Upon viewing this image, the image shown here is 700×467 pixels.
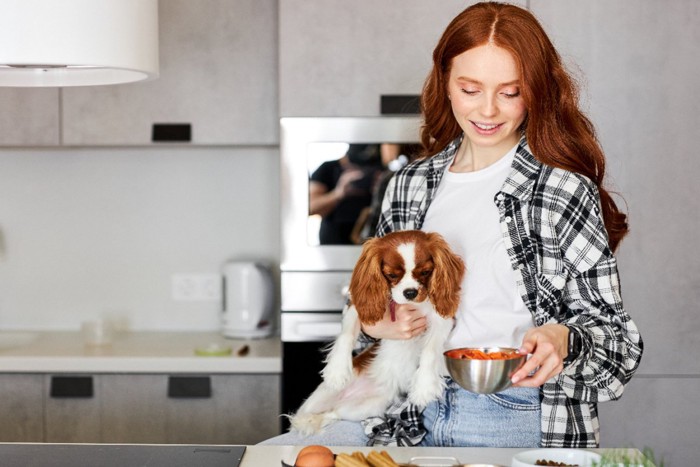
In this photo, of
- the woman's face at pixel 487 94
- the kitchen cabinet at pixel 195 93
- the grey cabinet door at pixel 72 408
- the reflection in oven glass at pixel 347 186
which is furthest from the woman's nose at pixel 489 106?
the grey cabinet door at pixel 72 408

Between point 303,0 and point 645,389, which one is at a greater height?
point 303,0

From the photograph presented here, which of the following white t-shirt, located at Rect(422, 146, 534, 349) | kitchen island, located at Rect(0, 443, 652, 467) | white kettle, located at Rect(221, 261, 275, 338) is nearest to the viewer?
kitchen island, located at Rect(0, 443, 652, 467)

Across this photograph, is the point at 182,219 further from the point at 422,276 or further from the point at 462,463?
the point at 462,463

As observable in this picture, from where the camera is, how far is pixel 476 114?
1.63 metres

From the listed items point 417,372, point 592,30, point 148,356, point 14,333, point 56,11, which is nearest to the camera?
point 56,11

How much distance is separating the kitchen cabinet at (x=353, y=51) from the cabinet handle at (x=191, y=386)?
2.84 feet

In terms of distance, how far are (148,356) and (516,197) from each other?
59.3 inches

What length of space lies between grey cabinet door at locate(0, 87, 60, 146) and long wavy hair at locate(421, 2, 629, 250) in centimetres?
160

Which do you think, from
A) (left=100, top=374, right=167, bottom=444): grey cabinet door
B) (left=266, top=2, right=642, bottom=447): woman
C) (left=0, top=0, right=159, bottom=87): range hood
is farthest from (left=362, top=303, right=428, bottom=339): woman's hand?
(left=100, top=374, right=167, bottom=444): grey cabinet door

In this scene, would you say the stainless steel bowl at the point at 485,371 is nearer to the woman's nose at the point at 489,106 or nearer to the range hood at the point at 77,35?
the woman's nose at the point at 489,106

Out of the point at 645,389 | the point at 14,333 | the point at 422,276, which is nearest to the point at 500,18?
the point at 422,276

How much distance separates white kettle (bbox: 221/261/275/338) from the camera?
2.96m

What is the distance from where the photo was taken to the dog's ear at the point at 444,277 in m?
1.61

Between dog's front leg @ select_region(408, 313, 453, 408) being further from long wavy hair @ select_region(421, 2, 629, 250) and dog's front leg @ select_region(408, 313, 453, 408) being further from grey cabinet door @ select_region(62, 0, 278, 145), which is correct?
grey cabinet door @ select_region(62, 0, 278, 145)
